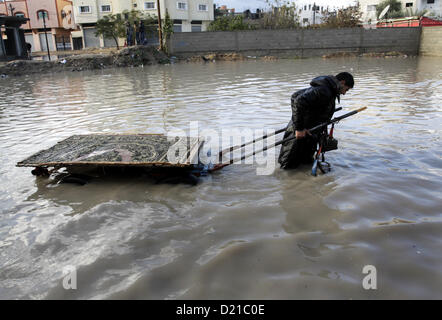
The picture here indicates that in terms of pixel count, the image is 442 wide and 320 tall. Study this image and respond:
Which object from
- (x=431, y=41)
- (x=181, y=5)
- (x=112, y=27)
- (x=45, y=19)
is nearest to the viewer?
(x=431, y=41)

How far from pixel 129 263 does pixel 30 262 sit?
0.91 m

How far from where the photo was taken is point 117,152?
4.82 meters

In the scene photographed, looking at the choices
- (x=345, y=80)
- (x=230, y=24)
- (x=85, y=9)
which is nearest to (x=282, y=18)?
(x=230, y=24)

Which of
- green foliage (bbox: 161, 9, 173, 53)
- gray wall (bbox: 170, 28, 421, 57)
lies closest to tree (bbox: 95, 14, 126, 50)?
green foliage (bbox: 161, 9, 173, 53)

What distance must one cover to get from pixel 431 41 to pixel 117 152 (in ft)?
97.2

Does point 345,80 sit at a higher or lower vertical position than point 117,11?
lower

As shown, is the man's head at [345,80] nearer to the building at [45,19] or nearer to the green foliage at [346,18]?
the green foliage at [346,18]

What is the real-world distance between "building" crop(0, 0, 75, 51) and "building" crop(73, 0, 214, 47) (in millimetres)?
2821

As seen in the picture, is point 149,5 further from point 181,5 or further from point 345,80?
point 345,80

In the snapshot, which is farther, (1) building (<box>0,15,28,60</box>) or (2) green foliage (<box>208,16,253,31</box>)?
(2) green foliage (<box>208,16,253,31</box>)

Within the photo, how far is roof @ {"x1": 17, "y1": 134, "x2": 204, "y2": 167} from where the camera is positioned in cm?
443

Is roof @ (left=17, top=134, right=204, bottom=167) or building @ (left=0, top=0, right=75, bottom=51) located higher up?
building @ (left=0, top=0, right=75, bottom=51)

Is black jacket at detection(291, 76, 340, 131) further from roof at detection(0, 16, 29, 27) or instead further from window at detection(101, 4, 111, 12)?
window at detection(101, 4, 111, 12)
